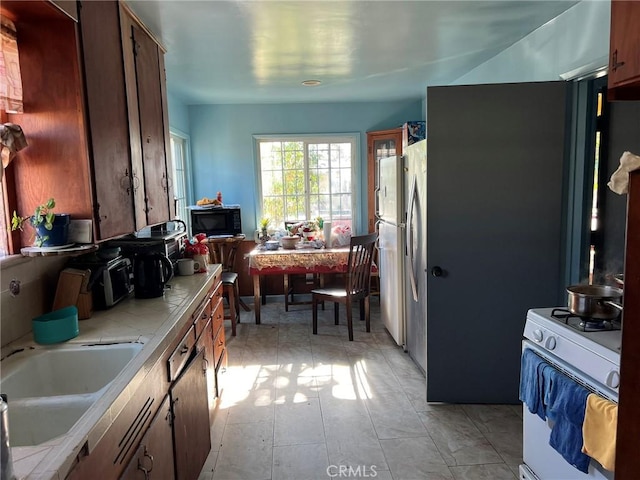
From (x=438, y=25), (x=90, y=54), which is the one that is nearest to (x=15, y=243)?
(x=90, y=54)

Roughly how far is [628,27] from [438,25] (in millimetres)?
1503

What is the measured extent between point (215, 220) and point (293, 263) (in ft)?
3.41

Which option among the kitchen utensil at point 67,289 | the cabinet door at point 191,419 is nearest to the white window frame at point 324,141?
the cabinet door at point 191,419

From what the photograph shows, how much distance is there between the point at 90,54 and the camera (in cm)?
180

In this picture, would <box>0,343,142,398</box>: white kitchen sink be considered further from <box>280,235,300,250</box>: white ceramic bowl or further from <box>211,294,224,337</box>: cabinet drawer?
<box>280,235,300,250</box>: white ceramic bowl

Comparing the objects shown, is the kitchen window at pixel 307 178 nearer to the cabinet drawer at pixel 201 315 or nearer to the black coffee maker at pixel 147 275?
the cabinet drawer at pixel 201 315

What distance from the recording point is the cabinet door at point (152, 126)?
8.04 ft

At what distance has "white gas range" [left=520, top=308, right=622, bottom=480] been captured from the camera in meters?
1.48

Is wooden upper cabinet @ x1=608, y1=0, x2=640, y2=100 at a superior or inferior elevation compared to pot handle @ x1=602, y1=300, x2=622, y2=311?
superior

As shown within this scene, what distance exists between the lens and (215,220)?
4.84m

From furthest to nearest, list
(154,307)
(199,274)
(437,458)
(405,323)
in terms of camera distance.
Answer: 1. (405,323)
2. (199,274)
3. (437,458)
4. (154,307)

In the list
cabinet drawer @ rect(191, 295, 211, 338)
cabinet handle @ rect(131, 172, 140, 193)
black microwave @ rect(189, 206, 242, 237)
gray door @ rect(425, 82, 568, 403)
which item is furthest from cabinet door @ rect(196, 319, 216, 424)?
black microwave @ rect(189, 206, 242, 237)

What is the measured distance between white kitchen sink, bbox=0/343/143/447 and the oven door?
1.61 meters

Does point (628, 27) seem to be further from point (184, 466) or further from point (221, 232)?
point (221, 232)
